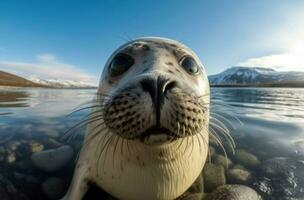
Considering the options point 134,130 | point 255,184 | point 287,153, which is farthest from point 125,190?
point 287,153

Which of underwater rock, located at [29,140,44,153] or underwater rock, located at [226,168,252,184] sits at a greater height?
underwater rock, located at [29,140,44,153]

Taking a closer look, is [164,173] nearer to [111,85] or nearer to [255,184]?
[111,85]

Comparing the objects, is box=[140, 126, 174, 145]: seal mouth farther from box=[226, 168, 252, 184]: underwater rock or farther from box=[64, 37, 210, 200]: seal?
box=[226, 168, 252, 184]: underwater rock

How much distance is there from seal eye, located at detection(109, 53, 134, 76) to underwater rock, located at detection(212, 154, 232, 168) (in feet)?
6.01

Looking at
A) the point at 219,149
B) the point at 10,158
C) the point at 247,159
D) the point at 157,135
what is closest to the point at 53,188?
the point at 10,158

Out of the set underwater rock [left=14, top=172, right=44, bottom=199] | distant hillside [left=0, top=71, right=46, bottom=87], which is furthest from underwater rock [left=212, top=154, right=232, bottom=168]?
distant hillside [left=0, top=71, right=46, bottom=87]

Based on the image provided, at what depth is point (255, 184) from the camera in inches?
128

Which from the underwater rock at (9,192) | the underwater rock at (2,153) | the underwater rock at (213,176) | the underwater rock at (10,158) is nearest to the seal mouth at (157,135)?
the underwater rock at (213,176)

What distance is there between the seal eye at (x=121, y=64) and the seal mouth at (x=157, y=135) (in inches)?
37.1

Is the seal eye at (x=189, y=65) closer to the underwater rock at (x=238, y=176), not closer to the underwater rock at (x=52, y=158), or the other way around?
the underwater rock at (x=238, y=176)

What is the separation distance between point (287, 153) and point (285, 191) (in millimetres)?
1028

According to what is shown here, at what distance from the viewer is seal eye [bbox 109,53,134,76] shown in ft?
Answer: 8.52

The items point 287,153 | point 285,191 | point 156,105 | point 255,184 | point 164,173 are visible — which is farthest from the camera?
point 287,153

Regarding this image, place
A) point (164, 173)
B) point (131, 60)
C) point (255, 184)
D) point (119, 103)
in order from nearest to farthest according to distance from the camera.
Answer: point (119, 103) → point (164, 173) → point (131, 60) → point (255, 184)
